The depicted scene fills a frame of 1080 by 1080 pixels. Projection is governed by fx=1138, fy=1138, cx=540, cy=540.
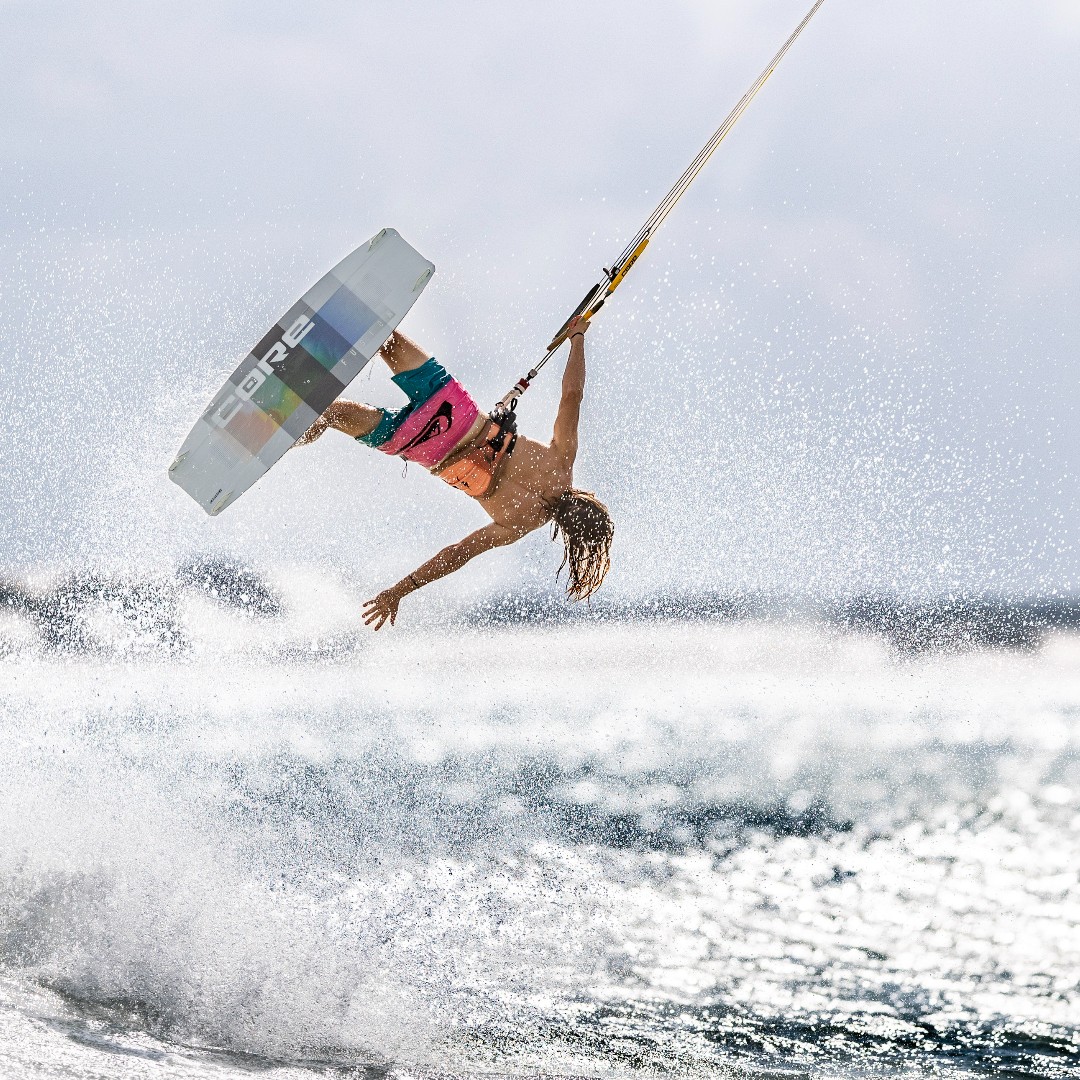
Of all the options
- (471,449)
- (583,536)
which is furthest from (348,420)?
(583,536)

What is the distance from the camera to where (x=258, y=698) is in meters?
17.2

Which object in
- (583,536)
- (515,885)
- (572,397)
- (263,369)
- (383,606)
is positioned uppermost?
(572,397)

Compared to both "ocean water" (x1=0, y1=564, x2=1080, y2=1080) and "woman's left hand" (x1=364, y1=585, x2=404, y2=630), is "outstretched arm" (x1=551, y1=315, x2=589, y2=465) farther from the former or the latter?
"ocean water" (x1=0, y1=564, x2=1080, y2=1080)

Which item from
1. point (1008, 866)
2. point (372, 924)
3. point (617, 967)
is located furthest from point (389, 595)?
point (1008, 866)

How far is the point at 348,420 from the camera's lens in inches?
280

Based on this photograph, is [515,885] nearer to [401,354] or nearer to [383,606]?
[383,606]

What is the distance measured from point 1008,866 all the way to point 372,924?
5569mm

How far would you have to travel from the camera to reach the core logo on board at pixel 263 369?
7.13 metres

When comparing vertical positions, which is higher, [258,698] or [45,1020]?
[258,698]

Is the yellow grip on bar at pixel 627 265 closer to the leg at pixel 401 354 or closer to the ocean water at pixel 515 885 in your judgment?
the leg at pixel 401 354

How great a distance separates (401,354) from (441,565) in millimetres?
1368

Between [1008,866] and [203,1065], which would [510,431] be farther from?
[1008,866]

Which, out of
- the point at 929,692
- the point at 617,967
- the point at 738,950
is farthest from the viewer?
the point at 929,692

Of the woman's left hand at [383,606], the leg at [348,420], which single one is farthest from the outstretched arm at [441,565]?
the leg at [348,420]
